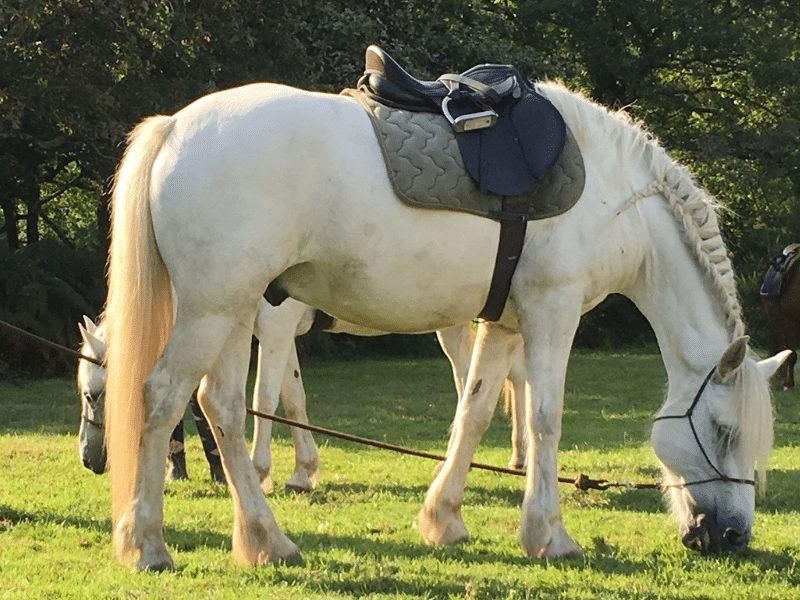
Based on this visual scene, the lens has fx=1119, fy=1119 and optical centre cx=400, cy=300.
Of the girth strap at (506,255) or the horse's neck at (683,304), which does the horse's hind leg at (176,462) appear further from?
the horse's neck at (683,304)

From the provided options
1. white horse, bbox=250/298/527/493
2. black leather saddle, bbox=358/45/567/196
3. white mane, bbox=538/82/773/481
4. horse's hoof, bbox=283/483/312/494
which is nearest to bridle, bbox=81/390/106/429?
white horse, bbox=250/298/527/493

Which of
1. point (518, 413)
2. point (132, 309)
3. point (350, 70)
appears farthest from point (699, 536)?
point (350, 70)

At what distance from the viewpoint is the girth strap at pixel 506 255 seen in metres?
4.70

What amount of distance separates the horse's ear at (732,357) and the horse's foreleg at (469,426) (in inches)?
39.4

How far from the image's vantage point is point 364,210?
4465 mm

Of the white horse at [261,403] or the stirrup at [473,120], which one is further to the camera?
the white horse at [261,403]

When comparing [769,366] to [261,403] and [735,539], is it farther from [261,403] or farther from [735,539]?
[261,403]

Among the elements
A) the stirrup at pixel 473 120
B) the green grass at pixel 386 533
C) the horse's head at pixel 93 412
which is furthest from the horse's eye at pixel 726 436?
the horse's head at pixel 93 412

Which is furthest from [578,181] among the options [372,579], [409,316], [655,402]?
[655,402]

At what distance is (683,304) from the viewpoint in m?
5.09

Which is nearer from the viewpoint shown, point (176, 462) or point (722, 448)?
point (722, 448)

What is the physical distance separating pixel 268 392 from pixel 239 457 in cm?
240

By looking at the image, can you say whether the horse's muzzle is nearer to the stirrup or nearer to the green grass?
the green grass

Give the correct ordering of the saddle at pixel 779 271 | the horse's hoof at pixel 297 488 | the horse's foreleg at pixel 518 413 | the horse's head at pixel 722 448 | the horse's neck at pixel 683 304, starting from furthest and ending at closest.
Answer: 1. the saddle at pixel 779 271
2. the horse's foreleg at pixel 518 413
3. the horse's hoof at pixel 297 488
4. the horse's neck at pixel 683 304
5. the horse's head at pixel 722 448
